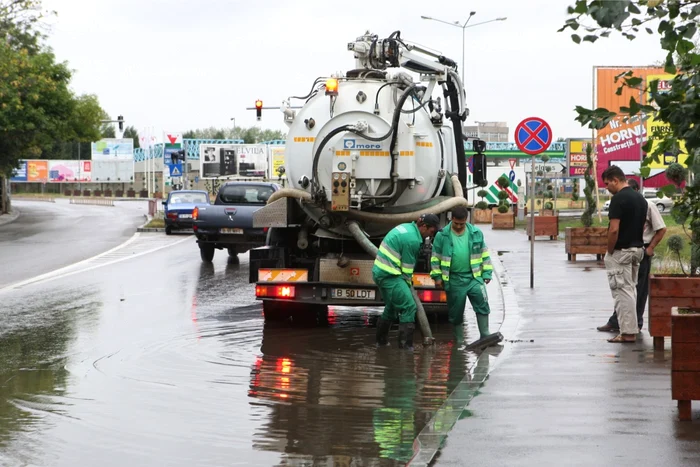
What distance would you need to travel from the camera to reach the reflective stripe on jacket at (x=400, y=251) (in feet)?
38.6

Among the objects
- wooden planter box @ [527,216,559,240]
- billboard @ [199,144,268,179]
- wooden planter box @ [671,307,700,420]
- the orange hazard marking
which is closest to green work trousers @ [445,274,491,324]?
the orange hazard marking

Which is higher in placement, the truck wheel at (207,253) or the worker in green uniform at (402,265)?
the worker in green uniform at (402,265)

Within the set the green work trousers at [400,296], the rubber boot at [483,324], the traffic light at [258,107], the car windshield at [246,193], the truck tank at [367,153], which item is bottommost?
the rubber boot at [483,324]

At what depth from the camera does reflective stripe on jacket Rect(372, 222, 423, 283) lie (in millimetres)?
11758

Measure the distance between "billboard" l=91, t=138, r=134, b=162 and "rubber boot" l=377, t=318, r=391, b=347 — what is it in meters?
117

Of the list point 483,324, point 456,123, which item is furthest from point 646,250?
point 456,123

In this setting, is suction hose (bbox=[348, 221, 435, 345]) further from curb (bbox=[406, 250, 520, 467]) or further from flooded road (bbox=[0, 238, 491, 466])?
curb (bbox=[406, 250, 520, 467])

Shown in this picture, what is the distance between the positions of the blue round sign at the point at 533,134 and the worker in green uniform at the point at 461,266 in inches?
281

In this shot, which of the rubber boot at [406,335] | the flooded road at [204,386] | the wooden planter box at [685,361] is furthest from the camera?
the rubber boot at [406,335]

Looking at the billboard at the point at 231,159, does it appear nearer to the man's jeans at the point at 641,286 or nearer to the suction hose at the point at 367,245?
the suction hose at the point at 367,245

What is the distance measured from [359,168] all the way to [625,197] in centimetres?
328

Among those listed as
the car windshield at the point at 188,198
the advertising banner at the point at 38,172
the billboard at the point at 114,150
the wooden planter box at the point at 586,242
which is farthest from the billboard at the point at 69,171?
the wooden planter box at the point at 586,242

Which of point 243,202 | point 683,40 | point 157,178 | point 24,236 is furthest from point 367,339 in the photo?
point 157,178

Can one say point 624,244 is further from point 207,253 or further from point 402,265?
point 207,253
